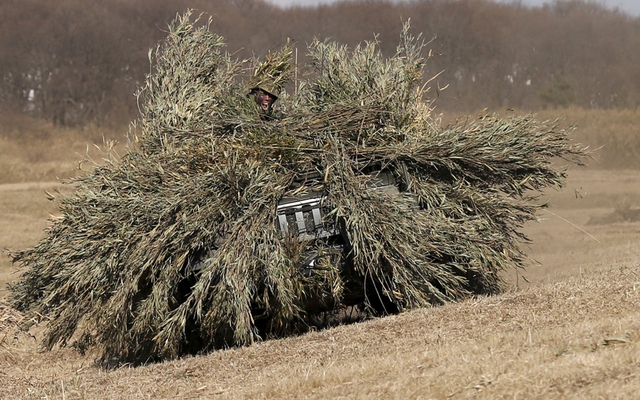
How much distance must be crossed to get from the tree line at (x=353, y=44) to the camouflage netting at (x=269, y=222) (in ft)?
55.6

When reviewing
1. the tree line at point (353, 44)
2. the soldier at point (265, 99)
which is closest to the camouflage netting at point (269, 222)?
the soldier at point (265, 99)

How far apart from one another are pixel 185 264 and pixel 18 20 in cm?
3112

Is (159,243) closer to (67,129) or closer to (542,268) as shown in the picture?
(542,268)

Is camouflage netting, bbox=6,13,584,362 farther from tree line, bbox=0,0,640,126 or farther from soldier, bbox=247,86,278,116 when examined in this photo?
tree line, bbox=0,0,640,126

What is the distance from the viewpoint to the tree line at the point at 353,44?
30641mm

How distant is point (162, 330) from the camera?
880 cm

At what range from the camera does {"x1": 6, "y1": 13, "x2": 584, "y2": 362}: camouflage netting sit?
8.79m

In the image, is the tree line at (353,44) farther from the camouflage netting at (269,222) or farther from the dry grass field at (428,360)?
the dry grass field at (428,360)

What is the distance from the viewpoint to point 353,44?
32.5 m

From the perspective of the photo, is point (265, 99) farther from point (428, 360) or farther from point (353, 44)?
point (353, 44)

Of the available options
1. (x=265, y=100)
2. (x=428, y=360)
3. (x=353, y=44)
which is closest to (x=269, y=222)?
(x=265, y=100)

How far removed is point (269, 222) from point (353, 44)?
2437 centimetres

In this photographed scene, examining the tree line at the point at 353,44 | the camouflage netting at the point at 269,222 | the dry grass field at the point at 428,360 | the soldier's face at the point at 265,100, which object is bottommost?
the dry grass field at the point at 428,360

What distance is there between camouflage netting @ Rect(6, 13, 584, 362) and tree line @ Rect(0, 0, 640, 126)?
17.0 meters
